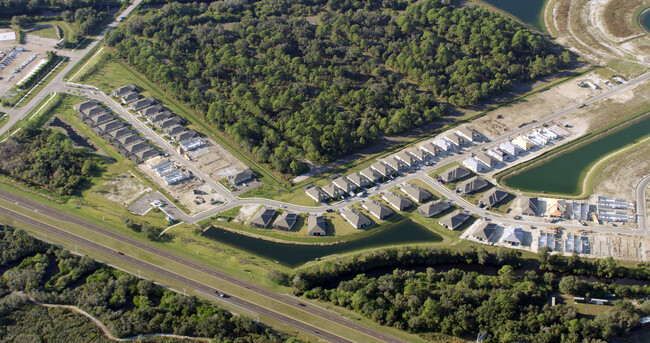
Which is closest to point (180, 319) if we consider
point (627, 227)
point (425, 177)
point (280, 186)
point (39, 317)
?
point (39, 317)

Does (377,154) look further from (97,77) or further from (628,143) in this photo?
(97,77)

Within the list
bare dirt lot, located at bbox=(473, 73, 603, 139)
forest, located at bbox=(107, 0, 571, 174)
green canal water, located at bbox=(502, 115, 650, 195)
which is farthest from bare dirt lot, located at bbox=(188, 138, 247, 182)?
bare dirt lot, located at bbox=(473, 73, 603, 139)

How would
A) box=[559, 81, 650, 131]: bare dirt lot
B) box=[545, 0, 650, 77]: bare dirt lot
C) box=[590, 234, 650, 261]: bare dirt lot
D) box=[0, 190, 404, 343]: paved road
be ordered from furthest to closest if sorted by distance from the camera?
box=[545, 0, 650, 77]: bare dirt lot, box=[559, 81, 650, 131]: bare dirt lot, box=[590, 234, 650, 261]: bare dirt lot, box=[0, 190, 404, 343]: paved road

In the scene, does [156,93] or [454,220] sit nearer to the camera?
[454,220]

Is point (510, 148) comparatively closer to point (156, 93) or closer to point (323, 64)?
point (323, 64)

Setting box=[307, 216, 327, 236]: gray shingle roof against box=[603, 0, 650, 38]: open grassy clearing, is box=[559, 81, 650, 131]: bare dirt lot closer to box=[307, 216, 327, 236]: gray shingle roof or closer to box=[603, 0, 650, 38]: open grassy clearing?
box=[603, 0, 650, 38]: open grassy clearing

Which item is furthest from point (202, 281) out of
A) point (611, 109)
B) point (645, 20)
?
point (645, 20)

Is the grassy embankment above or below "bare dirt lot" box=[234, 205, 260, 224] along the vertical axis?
above
